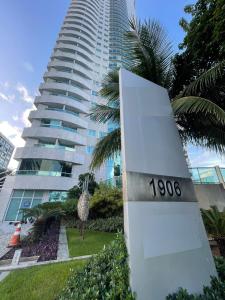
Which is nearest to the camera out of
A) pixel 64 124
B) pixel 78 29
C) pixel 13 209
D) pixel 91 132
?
pixel 13 209

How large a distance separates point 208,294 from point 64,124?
74.7 ft

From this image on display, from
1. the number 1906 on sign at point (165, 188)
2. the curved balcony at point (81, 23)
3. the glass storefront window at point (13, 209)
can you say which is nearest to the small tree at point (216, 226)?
the number 1906 on sign at point (165, 188)

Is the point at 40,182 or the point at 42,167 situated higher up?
the point at 42,167

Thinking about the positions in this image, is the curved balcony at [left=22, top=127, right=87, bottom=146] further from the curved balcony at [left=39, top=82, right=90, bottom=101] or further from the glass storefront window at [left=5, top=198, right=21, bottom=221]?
the glass storefront window at [left=5, top=198, right=21, bottom=221]

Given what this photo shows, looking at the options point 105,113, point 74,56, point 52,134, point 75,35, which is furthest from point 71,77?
point 105,113

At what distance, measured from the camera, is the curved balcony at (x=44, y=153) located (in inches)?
712

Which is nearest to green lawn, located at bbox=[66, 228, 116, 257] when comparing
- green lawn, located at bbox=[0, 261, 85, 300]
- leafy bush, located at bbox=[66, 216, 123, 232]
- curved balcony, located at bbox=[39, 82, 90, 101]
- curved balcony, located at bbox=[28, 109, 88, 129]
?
leafy bush, located at bbox=[66, 216, 123, 232]

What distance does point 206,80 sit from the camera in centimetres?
464

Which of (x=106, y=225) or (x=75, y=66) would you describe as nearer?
(x=106, y=225)

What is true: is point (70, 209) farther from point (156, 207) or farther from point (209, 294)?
point (209, 294)

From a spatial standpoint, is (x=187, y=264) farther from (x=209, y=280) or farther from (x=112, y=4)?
(x=112, y=4)

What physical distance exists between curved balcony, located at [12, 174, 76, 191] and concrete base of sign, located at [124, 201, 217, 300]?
16964 millimetres

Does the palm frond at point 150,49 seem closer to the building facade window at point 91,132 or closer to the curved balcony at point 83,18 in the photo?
the building facade window at point 91,132

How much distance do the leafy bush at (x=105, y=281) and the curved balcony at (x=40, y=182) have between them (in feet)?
52.6
